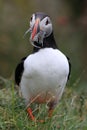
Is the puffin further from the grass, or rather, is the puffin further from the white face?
the grass

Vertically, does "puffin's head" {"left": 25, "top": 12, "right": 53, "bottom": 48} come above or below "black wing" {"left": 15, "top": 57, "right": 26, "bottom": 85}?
above

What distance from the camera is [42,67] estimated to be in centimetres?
677

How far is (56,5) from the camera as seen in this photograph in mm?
16594

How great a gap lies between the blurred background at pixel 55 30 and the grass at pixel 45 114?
3.44 m

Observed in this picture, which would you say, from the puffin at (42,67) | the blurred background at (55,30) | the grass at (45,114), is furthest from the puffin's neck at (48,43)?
the blurred background at (55,30)

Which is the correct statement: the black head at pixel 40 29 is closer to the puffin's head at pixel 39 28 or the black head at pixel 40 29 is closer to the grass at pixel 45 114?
the puffin's head at pixel 39 28

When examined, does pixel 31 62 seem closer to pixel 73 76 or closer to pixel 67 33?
pixel 73 76

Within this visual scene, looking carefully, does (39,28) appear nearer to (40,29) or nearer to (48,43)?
(40,29)

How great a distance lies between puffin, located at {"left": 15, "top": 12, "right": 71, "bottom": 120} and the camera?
6734 mm

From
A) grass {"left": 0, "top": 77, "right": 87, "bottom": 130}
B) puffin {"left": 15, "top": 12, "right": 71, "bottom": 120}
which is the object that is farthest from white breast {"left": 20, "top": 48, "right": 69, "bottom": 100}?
grass {"left": 0, "top": 77, "right": 87, "bottom": 130}

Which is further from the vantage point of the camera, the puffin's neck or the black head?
the puffin's neck

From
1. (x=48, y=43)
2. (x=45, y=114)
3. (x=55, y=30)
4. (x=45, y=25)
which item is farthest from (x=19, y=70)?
(x=55, y=30)

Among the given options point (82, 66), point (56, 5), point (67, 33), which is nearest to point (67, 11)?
point (56, 5)

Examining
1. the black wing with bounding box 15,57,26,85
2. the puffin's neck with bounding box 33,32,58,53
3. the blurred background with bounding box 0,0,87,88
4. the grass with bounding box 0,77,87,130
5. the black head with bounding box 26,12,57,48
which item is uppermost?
the black head with bounding box 26,12,57,48
